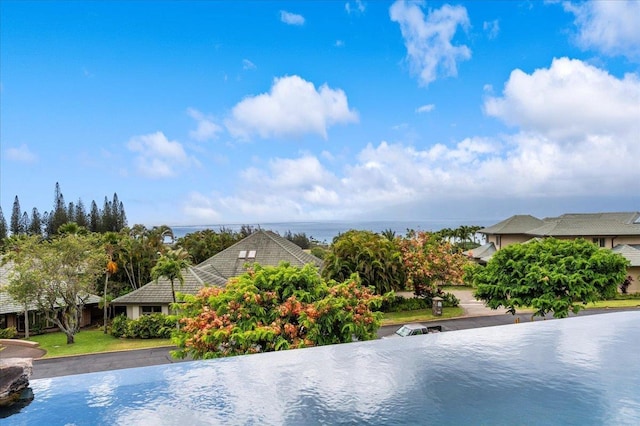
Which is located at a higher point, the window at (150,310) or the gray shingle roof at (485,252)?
the gray shingle roof at (485,252)

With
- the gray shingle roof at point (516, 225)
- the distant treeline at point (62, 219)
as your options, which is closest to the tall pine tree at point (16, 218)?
the distant treeline at point (62, 219)

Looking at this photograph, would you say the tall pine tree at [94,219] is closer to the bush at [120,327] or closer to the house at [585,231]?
the bush at [120,327]

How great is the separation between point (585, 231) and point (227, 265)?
31.1m

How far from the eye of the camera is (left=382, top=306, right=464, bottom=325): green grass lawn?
89.8ft

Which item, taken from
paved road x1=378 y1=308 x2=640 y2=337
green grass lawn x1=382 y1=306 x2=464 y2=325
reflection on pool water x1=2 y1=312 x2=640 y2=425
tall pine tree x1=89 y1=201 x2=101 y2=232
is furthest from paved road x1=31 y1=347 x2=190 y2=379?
tall pine tree x1=89 y1=201 x2=101 y2=232

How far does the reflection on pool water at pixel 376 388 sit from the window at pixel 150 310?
23.7 m

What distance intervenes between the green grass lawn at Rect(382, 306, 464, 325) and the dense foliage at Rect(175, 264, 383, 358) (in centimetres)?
1480

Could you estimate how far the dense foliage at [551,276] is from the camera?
1855 cm

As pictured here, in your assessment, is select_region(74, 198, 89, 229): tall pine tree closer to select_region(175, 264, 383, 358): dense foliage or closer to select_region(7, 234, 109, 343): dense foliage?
select_region(7, 234, 109, 343): dense foliage

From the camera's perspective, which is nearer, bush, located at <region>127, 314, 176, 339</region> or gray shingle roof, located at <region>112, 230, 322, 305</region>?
bush, located at <region>127, 314, 176, 339</region>

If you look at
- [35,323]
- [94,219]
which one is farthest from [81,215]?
[35,323]

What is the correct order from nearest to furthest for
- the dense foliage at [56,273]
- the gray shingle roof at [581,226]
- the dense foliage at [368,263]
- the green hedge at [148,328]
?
1. the dense foliage at [56,273]
2. the green hedge at [148,328]
3. the dense foliage at [368,263]
4. the gray shingle roof at [581,226]

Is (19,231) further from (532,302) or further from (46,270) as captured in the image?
(532,302)

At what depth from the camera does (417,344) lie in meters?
6.03
